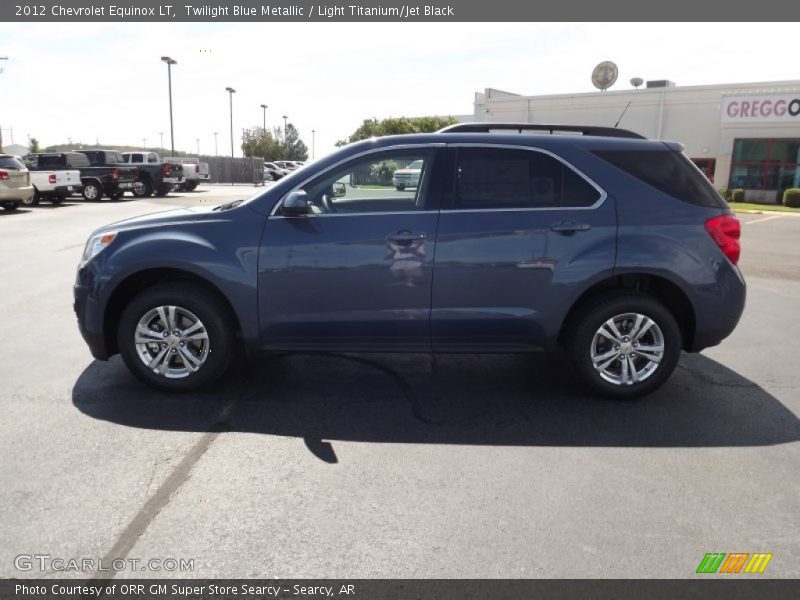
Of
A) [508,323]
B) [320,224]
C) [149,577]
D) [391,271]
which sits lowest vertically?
[149,577]

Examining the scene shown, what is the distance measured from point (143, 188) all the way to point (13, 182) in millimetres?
8856

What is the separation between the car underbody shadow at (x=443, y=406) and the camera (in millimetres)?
A: 4180

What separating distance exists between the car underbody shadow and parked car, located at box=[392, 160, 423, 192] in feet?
5.06

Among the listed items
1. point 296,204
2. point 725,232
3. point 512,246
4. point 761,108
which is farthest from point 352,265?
point 761,108

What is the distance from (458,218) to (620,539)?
7.79ft

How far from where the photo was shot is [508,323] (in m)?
4.64

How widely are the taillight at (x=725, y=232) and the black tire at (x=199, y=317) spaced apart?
11.6 feet

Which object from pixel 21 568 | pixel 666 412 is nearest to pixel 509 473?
pixel 666 412

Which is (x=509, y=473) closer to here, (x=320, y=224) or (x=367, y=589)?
(x=367, y=589)

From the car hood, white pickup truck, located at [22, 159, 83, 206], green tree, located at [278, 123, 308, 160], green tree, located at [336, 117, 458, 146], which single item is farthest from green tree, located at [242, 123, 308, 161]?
the car hood

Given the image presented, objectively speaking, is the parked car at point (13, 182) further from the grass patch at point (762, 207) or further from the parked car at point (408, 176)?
the grass patch at point (762, 207)

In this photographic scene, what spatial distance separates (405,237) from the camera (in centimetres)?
452

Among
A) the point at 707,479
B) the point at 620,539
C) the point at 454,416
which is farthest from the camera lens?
the point at 454,416

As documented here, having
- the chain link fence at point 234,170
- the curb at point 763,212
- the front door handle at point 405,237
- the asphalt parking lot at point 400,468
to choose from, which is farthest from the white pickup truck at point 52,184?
the chain link fence at point 234,170
